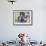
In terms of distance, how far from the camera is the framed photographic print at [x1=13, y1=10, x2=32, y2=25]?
5.16m

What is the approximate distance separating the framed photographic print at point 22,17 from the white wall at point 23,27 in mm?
118

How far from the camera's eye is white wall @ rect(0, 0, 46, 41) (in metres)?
5.14

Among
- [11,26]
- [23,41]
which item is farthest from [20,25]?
[23,41]

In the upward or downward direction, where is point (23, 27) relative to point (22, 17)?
downward

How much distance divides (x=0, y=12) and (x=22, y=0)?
981mm

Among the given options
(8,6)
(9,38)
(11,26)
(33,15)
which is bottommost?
(9,38)

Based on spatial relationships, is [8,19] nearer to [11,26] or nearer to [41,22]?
[11,26]

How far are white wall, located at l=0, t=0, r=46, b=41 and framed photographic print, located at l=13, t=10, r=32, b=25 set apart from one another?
4.7 inches

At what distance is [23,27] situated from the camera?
5.16 meters

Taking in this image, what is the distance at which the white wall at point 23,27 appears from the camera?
5137mm

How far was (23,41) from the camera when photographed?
129 inches

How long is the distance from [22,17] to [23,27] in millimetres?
394

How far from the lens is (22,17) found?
17.0 ft

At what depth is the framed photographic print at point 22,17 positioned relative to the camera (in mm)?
5156
